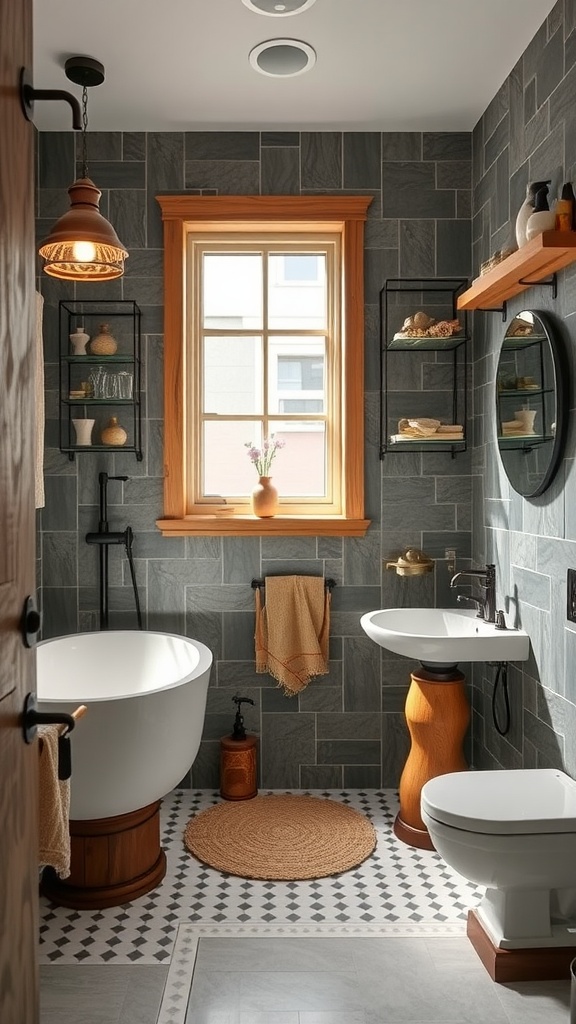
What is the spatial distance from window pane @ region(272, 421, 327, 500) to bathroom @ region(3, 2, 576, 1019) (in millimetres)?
251

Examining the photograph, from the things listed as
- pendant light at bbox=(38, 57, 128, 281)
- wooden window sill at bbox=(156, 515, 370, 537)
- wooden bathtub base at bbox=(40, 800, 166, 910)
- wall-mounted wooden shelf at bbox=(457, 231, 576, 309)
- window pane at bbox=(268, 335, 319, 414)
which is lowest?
wooden bathtub base at bbox=(40, 800, 166, 910)

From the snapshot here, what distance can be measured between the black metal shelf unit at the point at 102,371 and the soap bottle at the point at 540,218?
182 centimetres

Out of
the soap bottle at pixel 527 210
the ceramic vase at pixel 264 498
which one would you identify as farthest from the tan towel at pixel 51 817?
the soap bottle at pixel 527 210

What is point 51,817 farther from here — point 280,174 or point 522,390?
point 280,174

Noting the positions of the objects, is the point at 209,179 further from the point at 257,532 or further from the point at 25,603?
the point at 25,603

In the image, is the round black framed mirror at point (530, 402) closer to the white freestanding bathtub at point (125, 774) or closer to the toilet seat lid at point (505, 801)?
the toilet seat lid at point (505, 801)

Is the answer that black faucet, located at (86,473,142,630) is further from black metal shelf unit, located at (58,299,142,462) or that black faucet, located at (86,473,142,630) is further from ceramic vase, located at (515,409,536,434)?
ceramic vase, located at (515,409,536,434)

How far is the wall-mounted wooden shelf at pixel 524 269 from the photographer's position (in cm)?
233

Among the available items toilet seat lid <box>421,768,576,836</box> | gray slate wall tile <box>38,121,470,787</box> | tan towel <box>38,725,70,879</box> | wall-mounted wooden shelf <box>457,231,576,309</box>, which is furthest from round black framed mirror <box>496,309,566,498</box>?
tan towel <box>38,725,70,879</box>

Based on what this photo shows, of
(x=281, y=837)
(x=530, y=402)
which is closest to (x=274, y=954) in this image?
(x=281, y=837)

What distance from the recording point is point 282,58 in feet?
9.95

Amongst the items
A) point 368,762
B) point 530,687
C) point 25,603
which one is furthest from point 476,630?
point 25,603

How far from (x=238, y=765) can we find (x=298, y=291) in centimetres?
219

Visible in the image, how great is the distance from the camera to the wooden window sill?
11.9ft
